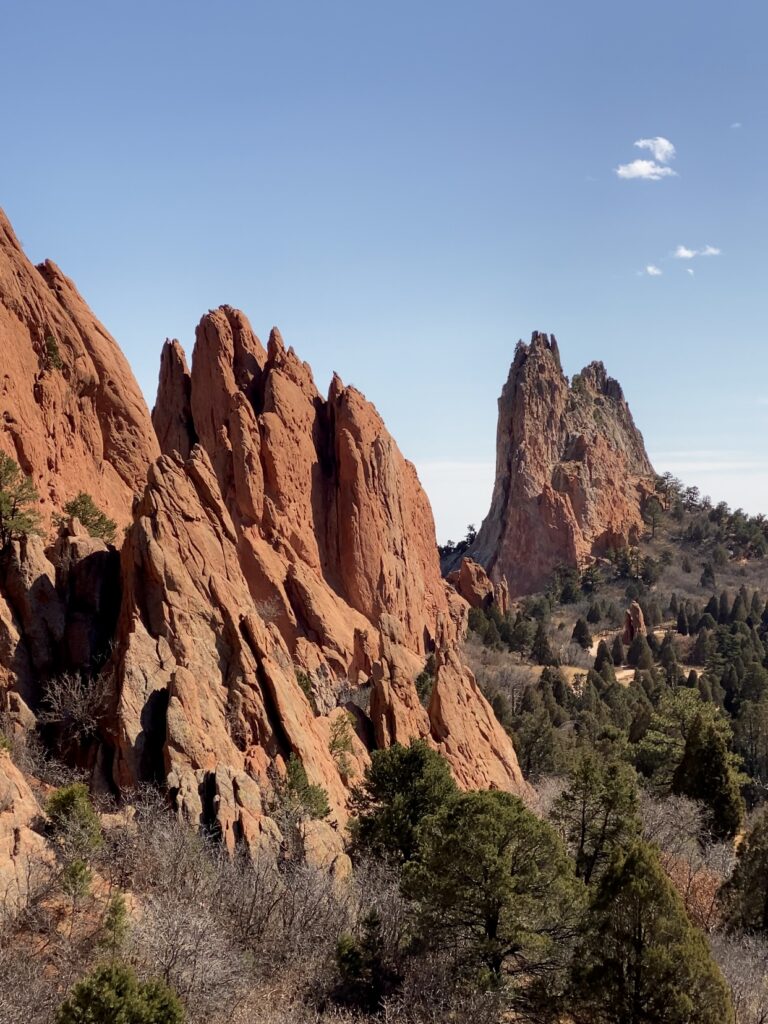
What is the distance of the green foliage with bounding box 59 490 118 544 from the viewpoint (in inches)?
1300

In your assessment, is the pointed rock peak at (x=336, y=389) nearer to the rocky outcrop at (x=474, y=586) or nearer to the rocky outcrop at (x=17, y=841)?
the rocky outcrop at (x=474, y=586)

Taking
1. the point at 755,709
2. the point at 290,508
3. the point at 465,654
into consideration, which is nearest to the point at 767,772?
the point at 755,709

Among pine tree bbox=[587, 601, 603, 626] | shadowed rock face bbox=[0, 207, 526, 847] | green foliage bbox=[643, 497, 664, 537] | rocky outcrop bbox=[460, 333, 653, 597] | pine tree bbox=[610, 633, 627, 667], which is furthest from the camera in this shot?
green foliage bbox=[643, 497, 664, 537]

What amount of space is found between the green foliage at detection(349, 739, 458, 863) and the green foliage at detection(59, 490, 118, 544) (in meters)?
14.4

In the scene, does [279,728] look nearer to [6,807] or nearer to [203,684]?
[203,684]

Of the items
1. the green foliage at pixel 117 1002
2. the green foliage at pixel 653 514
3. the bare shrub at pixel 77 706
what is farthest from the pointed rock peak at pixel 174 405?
the green foliage at pixel 653 514

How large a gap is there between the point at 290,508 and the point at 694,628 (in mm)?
58696

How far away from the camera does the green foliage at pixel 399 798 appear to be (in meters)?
24.6

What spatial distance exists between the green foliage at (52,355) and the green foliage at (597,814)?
28.5 m

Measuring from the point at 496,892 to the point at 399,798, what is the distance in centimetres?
703

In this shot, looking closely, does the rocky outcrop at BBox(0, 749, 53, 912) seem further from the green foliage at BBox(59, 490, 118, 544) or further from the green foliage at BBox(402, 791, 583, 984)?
the green foliage at BBox(59, 490, 118, 544)

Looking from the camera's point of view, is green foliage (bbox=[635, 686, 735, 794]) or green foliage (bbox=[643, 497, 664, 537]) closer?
green foliage (bbox=[635, 686, 735, 794])

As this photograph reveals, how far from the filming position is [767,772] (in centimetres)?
5522

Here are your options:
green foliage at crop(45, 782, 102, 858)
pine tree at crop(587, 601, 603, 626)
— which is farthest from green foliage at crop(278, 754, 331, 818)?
pine tree at crop(587, 601, 603, 626)
